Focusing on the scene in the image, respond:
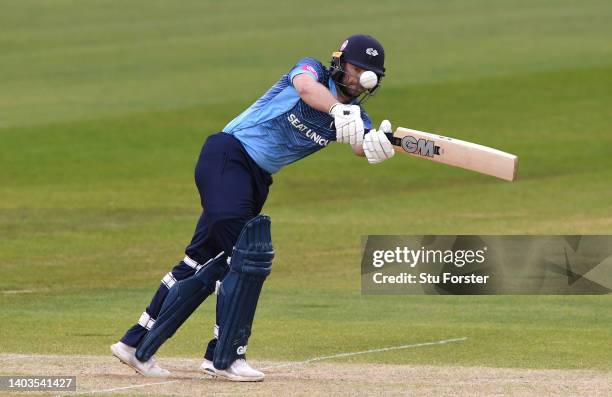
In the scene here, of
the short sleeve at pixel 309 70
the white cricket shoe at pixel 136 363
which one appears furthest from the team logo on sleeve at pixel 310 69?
the white cricket shoe at pixel 136 363

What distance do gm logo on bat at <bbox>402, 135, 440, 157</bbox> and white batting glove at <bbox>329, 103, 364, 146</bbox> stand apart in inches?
11.6

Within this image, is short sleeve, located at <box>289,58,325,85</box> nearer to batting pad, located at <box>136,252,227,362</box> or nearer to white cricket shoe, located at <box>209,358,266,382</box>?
batting pad, located at <box>136,252,227,362</box>

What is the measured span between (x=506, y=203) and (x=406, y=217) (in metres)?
1.67

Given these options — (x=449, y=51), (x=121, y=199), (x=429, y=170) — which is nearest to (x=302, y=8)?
(x=449, y=51)

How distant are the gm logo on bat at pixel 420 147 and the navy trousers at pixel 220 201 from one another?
76 cm

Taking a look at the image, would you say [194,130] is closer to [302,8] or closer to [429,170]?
[429,170]

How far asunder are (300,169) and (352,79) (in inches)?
510

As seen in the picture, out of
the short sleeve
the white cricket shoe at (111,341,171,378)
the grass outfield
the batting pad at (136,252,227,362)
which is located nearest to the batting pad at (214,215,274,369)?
the batting pad at (136,252,227,362)

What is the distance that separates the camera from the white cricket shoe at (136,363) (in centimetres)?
791

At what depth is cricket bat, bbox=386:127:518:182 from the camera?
24.8 ft

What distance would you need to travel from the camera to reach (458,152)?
302 inches

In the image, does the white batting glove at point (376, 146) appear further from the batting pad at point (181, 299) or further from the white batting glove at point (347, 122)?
the batting pad at point (181, 299)

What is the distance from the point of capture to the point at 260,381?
303 inches

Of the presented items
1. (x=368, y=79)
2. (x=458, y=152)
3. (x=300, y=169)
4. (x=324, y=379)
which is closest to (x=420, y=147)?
(x=458, y=152)
